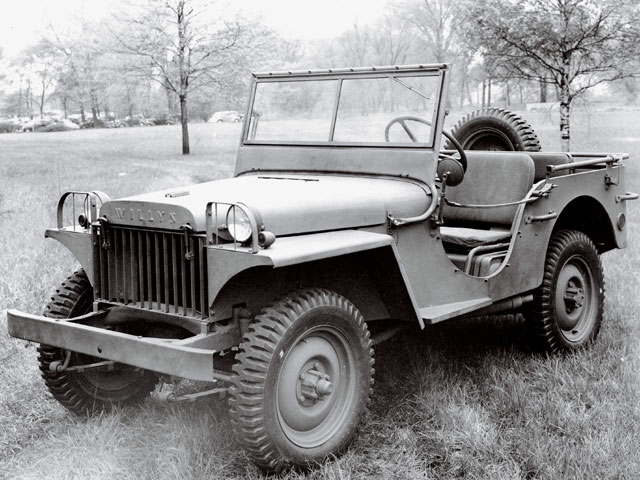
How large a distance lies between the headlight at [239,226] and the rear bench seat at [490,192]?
1959mm

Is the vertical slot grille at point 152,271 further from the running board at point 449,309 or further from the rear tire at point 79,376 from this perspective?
the running board at point 449,309

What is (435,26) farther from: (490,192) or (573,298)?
(573,298)

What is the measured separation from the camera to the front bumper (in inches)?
117

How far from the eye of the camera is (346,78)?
4453 mm

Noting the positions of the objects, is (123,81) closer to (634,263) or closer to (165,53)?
(165,53)

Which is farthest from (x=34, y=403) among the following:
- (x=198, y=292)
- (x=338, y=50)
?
(x=338, y=50)

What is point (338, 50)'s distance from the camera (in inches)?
1059

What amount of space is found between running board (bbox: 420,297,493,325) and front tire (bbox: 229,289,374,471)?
0.43 m

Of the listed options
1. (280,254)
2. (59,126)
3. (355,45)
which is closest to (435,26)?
(355,45)

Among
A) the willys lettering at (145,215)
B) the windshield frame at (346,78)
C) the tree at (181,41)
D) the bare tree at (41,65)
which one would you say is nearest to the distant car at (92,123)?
the bare tree at (41,65)

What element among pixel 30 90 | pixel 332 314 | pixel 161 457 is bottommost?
pixel 161 457

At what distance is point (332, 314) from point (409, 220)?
0.74m

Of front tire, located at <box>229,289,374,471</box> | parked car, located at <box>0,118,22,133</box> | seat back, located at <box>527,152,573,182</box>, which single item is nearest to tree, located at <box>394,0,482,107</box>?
parked car, located at <box>0,118,22,133</box>

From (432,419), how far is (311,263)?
3.44 ft
